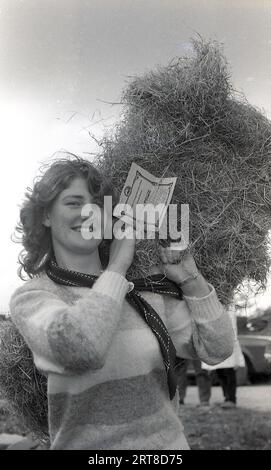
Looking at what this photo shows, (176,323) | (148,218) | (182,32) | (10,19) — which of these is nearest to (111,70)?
(182,32)

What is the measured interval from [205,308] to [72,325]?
50cm

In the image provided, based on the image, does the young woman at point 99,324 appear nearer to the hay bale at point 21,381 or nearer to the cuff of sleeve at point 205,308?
the cuff of sleeve at point 205,308

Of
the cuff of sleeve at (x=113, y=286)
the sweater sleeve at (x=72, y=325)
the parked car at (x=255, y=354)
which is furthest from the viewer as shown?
the parked car at (x=255, y=354)

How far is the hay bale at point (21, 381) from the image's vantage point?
76.7 inches

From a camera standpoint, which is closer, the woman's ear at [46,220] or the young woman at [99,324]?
the young woman at [99,324]

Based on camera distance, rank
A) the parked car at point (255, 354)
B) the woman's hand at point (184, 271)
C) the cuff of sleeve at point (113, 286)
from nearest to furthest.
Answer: the cuff of sleeve at point (113, 286) → the woman's hand at point (184, 271) → the parked car at point (255, 354)

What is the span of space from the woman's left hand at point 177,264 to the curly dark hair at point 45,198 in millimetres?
269

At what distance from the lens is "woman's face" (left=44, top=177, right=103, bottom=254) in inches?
65.2

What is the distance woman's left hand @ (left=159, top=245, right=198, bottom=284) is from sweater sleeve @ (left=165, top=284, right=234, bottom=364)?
7 cm

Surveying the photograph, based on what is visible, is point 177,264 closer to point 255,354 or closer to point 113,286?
point 113,286

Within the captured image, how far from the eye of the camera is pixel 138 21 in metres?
2.55

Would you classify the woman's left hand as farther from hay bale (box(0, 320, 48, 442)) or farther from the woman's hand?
hay bale (box(0, 320, 48, 442))

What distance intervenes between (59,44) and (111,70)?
0.34 m

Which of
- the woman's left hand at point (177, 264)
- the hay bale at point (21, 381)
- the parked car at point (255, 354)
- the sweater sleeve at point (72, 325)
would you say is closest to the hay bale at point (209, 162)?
the woman's left hand at point (177, 264)
